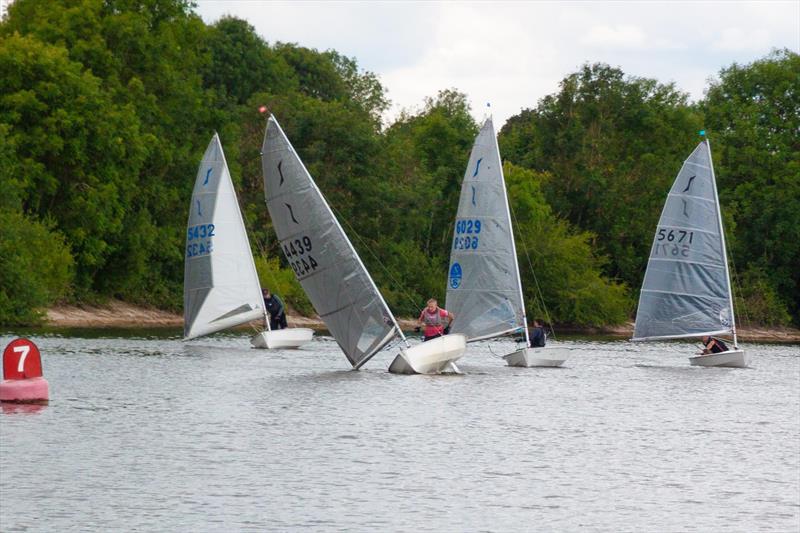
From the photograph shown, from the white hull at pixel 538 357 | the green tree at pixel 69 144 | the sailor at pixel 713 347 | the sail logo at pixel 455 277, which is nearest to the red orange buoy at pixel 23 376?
the sail logo at pixel 455 277

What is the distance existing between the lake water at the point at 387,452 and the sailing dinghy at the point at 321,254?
53.9 inches

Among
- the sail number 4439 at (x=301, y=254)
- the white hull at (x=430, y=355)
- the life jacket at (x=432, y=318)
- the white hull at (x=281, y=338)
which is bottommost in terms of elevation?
the white hull at (x=430, y=355)

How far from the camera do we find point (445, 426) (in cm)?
2780

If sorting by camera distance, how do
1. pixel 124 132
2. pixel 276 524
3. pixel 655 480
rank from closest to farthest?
pixel 276 524
pixel 655 480
pixel 124 132

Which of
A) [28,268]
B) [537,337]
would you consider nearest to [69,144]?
[28,268]

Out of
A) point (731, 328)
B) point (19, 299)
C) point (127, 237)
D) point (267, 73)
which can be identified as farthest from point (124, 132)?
point (267, 73)

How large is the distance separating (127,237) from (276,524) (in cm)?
5448

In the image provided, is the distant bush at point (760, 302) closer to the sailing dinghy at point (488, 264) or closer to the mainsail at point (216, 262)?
the mainsail at point (216, 262)

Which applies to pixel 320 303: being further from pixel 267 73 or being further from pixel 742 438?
pixel 267 73

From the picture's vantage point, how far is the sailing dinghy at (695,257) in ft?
165

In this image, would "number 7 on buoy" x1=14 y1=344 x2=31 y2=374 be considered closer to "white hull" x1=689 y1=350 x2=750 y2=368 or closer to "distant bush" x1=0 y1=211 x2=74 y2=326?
"white hull" x1=689 y1=350 x2=750 y2=368

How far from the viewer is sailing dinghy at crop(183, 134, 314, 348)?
51.4 meters

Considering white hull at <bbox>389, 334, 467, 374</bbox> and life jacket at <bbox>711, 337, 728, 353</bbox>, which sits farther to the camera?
life jacket at <bbox>711, 337, 728, 353</bbox>

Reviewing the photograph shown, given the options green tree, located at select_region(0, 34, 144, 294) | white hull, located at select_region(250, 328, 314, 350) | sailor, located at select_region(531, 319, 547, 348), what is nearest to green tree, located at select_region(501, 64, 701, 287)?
green tree, located at select_region(0, 34, 144, 294)
